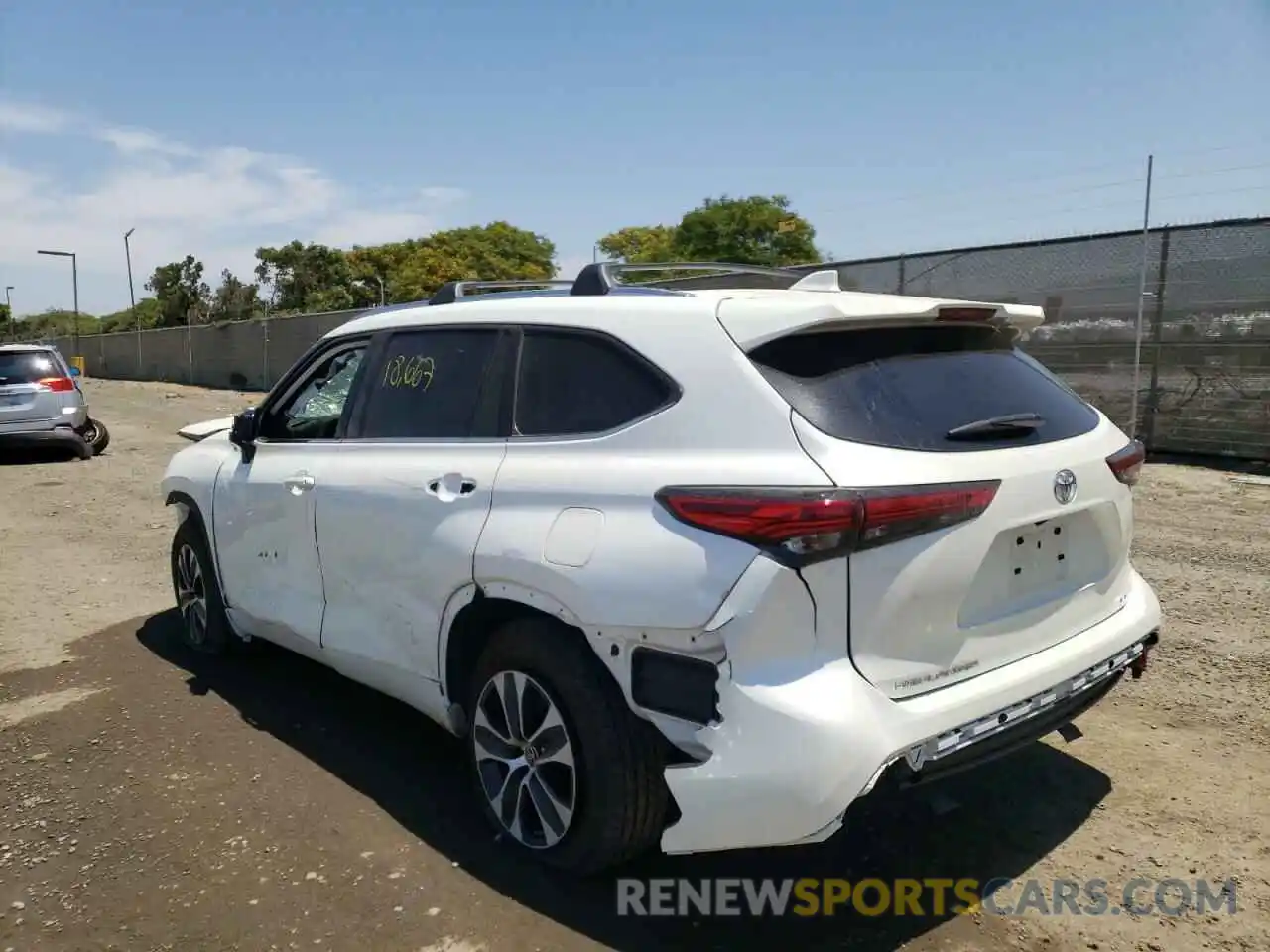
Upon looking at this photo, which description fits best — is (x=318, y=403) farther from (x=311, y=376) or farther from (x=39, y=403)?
(x=39, y=403)

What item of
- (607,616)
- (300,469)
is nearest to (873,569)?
(607,616)

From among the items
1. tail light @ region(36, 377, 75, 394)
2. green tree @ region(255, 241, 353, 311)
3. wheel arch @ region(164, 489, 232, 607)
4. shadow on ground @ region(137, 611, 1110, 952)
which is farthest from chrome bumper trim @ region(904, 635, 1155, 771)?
green tree @ region(255, 241, 353, 311)

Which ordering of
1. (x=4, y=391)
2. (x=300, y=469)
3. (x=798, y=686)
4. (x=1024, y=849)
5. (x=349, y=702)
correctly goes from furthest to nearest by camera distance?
1. (x=4, y=391)
2. (x=349, y=702)
3. (x=300, y=469)
4. (x=1024, y=849)
5. (x=798, y=686)

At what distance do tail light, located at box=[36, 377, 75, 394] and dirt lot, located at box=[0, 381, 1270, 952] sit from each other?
9.14 meters

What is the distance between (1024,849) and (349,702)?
9.54 ft

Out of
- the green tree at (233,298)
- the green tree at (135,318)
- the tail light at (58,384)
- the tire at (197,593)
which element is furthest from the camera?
the green tree at (135,318)

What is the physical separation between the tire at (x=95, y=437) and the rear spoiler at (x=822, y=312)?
13226 mm

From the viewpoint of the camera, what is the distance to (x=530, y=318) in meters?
3.26

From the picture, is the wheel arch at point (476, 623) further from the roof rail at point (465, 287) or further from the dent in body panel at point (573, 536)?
the roof rail at point (465, 287)

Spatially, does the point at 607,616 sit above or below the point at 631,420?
below

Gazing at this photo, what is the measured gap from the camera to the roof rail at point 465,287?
3854 mm

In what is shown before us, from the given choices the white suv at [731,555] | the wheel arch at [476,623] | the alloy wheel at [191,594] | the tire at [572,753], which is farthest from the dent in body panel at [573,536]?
the alloy wheel at [191,594]

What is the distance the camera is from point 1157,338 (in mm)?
10352

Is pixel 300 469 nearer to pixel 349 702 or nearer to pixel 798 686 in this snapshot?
pixel 349 702
